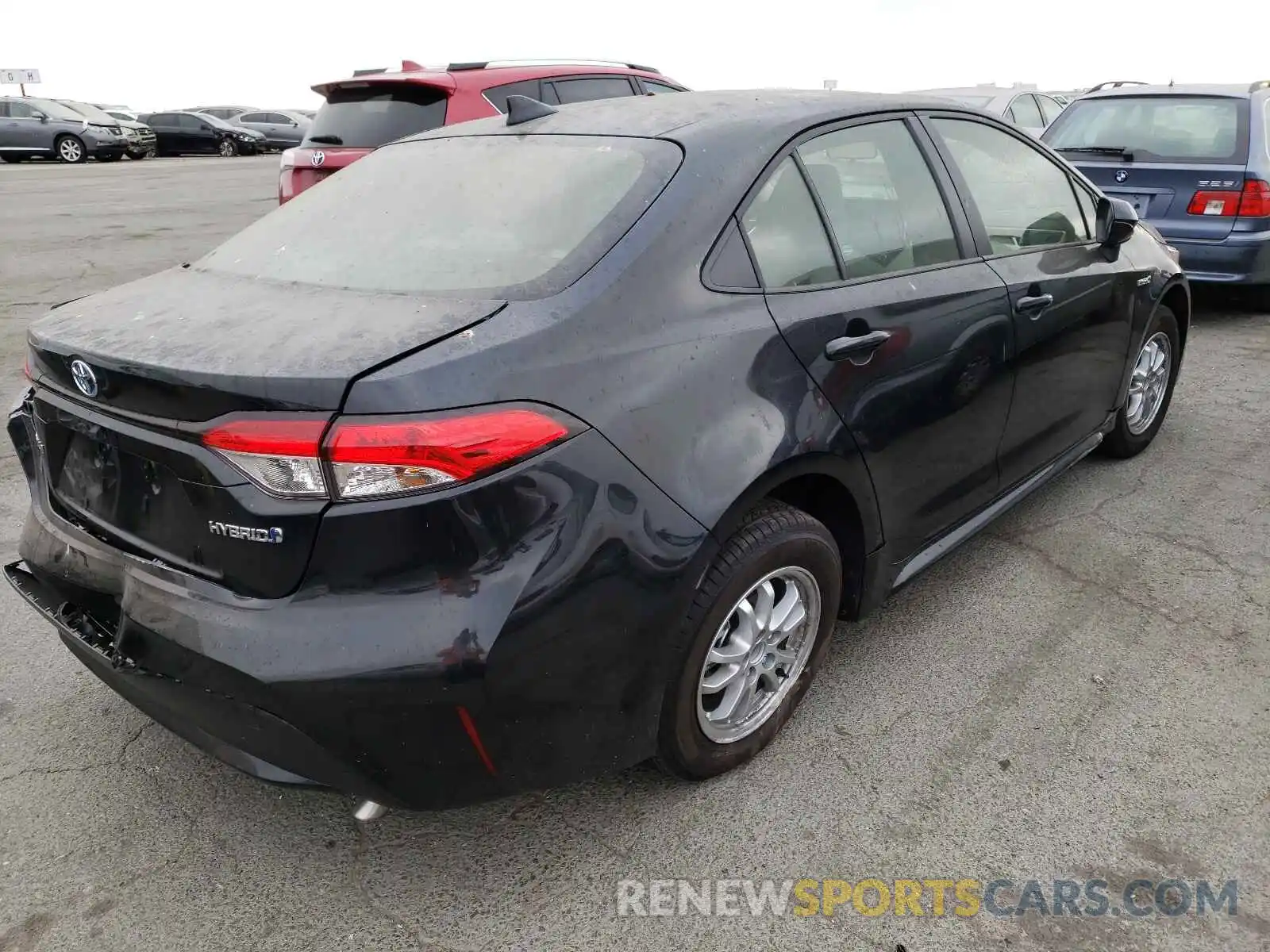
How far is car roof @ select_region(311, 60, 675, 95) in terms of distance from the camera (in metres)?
6.33

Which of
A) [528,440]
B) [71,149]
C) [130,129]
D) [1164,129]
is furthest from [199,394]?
[130,129]

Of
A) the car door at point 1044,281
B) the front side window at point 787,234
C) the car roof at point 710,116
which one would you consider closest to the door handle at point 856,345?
A: the front side window at point 787,234

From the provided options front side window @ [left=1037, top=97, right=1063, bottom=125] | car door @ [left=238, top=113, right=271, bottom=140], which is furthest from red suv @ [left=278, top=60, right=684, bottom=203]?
car door @ [left=238, top=113, right=271, bottom=140]

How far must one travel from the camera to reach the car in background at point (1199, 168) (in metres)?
6.29

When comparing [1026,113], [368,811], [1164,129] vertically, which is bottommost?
[368,811]

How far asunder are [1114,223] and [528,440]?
2859 mm

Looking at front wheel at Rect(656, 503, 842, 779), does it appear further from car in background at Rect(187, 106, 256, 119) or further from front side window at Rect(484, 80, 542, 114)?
car in background at Rect(187, 106, 256, 119)

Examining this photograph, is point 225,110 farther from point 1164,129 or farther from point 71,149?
point 1164,129

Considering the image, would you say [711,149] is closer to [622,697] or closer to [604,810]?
[622,697]

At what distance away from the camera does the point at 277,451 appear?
68.5 inches

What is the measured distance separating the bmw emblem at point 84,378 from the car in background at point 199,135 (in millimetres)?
32919

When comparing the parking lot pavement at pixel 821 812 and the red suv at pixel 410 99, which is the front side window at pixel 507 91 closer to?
the red suv at pixel 410 99

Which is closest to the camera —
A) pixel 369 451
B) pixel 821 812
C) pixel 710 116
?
pixel 369 451

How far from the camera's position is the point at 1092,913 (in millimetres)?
2033
